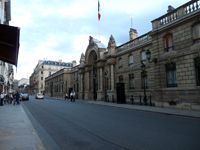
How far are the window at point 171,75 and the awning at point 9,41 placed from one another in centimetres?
1330

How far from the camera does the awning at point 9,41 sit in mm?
4711

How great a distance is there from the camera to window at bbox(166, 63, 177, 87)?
15109 millimetres

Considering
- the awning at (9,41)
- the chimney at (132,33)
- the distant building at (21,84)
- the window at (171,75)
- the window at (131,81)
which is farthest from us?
the distant building at (21,84)

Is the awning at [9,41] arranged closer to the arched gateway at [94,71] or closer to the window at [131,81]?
the window at [131,81]

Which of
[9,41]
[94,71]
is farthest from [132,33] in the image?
[9,41]

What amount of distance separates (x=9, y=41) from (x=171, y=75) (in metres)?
Result: 13.9

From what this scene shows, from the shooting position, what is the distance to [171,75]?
15352 mm

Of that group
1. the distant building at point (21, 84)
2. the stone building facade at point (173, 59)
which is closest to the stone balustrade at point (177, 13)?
the stone building facade at point (173, 59)

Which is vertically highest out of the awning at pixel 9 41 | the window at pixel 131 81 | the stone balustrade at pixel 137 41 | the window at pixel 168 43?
the stone balustrade at pixel 137 41

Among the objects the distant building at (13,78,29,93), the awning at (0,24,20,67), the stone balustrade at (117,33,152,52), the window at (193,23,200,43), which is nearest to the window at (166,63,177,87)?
the window at (193,23,200,43)

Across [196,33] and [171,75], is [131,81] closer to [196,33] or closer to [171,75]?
[171,75]

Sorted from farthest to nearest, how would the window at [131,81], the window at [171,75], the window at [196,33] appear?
the window at [131,81] < the window at [171,75] < the window at [196,33]

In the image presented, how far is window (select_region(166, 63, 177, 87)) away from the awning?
43.6 feet

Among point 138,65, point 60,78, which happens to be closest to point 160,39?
point 138,65
